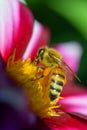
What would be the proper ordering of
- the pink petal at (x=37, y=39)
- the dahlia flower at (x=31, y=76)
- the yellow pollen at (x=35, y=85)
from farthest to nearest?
the pink petal at (x=37, y=39) < the yellow pollen at (x=35, y=85) < the dahlia flower at (x=31, y=76)

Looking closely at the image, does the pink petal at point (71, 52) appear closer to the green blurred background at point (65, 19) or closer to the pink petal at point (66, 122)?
the green blurred background at point (65, 19)

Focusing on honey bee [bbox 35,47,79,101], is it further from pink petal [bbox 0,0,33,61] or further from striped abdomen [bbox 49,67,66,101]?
pink petal [bbox 0,0,33,61]

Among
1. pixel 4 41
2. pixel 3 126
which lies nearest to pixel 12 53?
pixel 4 41

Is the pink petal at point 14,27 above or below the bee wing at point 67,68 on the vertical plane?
above

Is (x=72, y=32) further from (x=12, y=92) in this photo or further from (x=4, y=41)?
(x=12, y=92)

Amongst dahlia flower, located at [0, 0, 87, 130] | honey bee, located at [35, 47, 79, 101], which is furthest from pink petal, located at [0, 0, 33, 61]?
honey bee, located at [35, 47, 79, 101]

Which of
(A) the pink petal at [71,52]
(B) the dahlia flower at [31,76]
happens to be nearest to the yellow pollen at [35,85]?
(B) the dahlia flower at [31,76]
